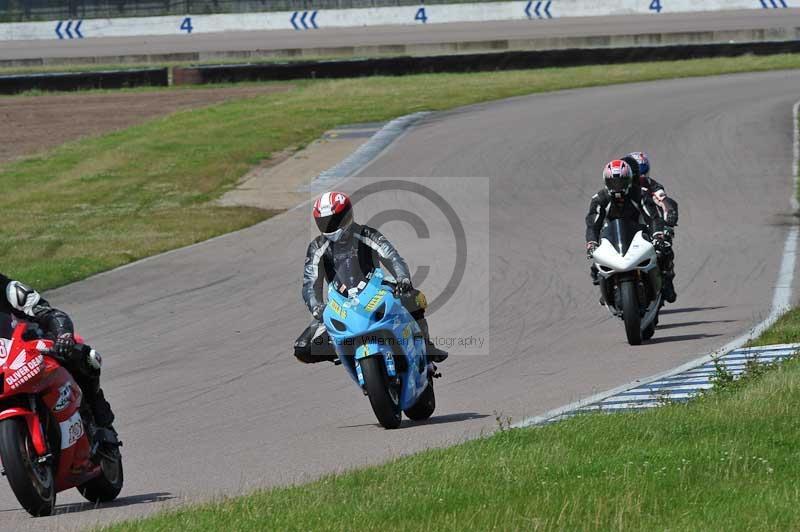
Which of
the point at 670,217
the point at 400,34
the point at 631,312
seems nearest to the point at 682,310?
the point at 670,217

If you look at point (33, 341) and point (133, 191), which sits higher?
point (33, 341)

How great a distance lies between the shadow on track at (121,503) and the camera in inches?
321

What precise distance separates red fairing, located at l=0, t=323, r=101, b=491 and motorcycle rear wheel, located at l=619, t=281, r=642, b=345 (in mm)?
6429

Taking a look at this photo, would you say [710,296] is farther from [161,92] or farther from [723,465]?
[161,92]

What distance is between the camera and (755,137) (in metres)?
28.8

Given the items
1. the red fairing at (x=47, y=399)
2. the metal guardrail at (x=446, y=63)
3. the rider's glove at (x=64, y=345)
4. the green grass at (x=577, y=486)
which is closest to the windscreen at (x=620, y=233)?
the green grass at (x=577, y=486)

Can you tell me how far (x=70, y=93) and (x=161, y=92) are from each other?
9.63 ft

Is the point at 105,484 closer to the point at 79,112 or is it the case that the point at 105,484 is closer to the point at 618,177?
the point at 618,177

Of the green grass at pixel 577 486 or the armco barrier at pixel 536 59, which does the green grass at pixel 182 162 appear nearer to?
the armco barrier at pixel 536 59

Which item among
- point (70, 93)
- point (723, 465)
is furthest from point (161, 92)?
point (723, 465)

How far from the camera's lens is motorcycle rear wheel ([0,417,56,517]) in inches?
290

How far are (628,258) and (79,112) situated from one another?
28979 millimetres

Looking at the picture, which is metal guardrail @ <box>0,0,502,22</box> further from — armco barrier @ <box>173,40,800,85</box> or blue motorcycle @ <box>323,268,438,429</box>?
blue motorcycle @ <box>323,268,438,429</box>

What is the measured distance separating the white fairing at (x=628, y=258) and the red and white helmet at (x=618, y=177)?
0.50m
